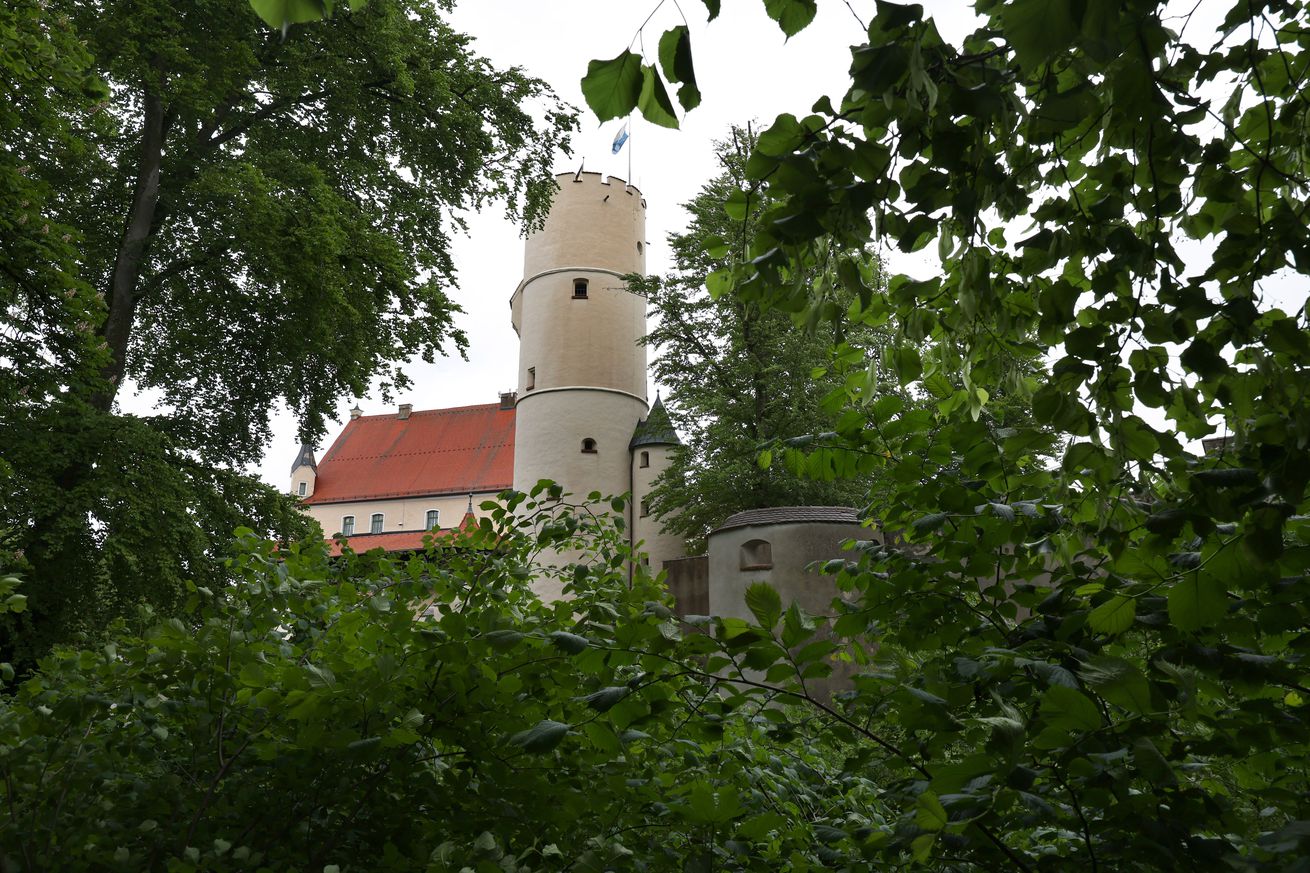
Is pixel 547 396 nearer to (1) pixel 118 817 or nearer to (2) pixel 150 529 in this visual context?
(2) pixel 150 529

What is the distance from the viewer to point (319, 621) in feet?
11.3

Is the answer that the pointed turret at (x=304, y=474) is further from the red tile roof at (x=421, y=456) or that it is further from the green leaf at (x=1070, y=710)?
the green leaf at (x=1070, y=710)

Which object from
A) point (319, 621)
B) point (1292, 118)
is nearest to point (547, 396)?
point (319, 621)

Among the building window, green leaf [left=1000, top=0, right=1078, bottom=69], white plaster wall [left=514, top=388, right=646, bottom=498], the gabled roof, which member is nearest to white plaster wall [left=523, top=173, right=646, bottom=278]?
white plaster wall [left=514, top=388, right=646, bottom=498]

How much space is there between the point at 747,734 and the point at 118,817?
1.96m

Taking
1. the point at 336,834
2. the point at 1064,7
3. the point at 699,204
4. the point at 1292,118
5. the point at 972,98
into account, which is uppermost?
the point at 699,204

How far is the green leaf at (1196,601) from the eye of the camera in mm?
1413

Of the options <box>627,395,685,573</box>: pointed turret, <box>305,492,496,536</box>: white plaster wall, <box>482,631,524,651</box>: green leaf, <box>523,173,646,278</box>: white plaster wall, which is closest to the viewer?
<box>482,631,524,651</box>: green leaf

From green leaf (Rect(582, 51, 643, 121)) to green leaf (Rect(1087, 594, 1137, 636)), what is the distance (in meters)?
1.06

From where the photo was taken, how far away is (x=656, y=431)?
23.9 m

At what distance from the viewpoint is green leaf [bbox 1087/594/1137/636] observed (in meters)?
1.59

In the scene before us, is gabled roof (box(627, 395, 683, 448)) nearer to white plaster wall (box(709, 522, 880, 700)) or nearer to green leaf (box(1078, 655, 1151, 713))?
white plaster wall (box(709, 522, 880, 700))

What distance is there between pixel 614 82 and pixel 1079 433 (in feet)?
3.57

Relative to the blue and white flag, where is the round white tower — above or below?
above
